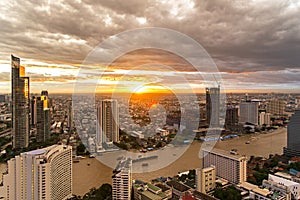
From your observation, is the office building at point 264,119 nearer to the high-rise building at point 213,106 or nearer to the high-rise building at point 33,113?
the high-rise building at point 213,106

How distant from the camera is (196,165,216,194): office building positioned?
270 cm

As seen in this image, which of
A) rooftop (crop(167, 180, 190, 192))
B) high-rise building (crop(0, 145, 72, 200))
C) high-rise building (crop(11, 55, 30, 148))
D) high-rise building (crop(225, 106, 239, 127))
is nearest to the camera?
high-rise building (crop(0, 145, 72, 200))

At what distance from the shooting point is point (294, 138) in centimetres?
457

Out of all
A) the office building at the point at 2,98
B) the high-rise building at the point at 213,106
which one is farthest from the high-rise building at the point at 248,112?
the office building at the point at 2,98

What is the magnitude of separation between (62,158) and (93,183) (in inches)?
29.2

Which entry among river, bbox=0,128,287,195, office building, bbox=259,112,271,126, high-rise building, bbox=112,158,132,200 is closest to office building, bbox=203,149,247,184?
river, bbox=0,128,287,195

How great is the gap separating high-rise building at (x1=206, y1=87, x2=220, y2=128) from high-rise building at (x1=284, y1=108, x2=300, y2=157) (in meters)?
1.35

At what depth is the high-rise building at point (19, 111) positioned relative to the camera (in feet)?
14.5

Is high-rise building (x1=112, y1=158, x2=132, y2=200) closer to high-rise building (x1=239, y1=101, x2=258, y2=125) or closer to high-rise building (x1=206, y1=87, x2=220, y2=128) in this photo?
high-rise building (x1=206, y1=87, x2=220, y2=128)

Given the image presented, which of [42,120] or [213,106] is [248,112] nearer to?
[213,106]

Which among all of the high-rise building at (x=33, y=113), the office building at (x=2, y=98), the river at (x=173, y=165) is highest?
the office building at (x=2, y=98)

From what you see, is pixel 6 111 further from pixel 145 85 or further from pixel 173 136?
pixel 145 85

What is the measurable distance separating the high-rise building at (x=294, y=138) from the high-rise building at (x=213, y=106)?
135cm

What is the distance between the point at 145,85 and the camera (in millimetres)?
A: 2135
